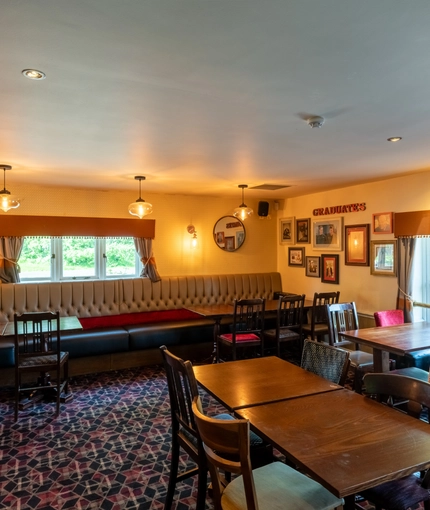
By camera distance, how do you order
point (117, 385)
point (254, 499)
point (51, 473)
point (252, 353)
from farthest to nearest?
point (252, 353)
point (117, 385)
point (51, 473)
point (254, 499)

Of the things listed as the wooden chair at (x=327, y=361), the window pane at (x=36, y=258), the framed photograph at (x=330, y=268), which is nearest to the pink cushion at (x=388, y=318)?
the framed photograph at (x=330, y=268)

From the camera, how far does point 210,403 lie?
3.79m

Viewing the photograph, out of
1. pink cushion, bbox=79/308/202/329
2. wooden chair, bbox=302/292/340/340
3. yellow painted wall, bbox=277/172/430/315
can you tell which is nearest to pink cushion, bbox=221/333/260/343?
pink cushion, bbox=79/308/202/329

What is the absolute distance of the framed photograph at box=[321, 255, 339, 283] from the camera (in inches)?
222

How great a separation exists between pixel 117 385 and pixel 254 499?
3.29 m

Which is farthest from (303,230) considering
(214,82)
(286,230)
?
(214,82)

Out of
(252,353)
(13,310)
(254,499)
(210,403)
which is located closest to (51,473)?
(210,403)

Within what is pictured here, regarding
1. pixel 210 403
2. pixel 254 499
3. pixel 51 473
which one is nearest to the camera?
pixel 254 499

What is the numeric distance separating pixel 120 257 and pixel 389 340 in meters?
4.09

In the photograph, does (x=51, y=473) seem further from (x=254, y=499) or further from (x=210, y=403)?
(x=254, y=499)

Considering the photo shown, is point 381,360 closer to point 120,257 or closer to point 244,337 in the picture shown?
point 244,337

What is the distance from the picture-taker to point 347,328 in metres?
3.96

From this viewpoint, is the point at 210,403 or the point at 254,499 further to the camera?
the point at 210,403

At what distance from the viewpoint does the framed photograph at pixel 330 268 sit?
564 cm
